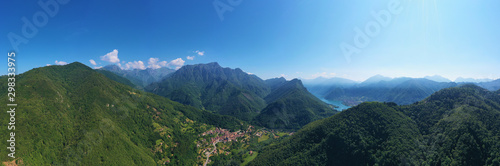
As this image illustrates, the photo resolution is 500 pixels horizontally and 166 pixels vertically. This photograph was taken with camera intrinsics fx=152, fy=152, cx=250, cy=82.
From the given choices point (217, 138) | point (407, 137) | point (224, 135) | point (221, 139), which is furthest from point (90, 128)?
point (407, 137)

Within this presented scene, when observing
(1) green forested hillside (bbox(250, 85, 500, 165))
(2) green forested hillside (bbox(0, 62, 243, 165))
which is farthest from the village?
(1) green forested hillside (bbox(250, 85, 500, 165))

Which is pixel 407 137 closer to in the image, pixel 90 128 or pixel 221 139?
pixel 221 139

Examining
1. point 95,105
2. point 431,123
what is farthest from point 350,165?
point 95,105

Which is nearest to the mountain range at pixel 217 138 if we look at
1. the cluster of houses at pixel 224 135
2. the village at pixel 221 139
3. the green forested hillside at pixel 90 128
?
the green forested hillside at pixel 90 128

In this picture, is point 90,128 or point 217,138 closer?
point 90,128

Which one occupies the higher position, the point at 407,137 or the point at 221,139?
the point at 407,137

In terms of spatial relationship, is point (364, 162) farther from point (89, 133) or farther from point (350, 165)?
point (89, 133)

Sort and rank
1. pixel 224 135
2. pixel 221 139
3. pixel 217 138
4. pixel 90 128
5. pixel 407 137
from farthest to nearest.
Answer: pixel 224 135 < pixel 217 138 < pixel 221 139 < pixel 90 128 < pixel 407 137
